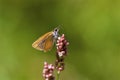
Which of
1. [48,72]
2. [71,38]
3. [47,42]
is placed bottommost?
[48,72]

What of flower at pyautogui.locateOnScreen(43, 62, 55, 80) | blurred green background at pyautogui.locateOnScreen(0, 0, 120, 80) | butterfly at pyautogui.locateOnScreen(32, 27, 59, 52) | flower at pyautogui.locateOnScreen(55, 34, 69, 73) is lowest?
flower at pyautogui.locateOnScreen(43, 62, 55, 80)

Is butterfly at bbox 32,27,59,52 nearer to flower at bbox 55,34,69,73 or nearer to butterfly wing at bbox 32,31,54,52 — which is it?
butterfly wing at bbox 32,31,54,52

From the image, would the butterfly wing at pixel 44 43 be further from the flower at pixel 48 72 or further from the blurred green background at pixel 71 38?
the blurred green background at pixel 71 38

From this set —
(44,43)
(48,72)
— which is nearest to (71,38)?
(44,43)

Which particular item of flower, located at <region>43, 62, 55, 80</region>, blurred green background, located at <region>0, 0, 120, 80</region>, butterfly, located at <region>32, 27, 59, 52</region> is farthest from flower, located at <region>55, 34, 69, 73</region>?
blurred green background, located at <region>0, 0, 120, 80</region>

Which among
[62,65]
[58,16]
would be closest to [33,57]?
[58,16]

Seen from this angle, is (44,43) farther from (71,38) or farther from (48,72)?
(71,38)

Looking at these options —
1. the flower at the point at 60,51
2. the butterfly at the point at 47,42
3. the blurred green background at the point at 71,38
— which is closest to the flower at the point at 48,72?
the flower at the point at 60,51

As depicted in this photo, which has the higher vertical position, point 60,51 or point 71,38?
point 71,38
